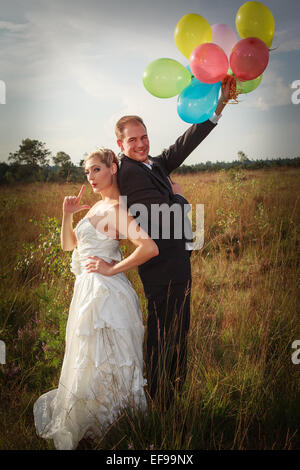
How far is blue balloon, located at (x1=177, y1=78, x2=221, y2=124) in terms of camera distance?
1956mm

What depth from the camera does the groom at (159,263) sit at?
182cm

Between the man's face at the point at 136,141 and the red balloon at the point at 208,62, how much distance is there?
44cm

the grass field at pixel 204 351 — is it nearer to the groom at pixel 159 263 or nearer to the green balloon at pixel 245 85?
the groom at pixel 159 263

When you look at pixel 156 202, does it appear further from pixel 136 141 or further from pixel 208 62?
pixel 208 62

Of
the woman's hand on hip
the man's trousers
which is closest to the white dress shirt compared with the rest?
the man's trousers

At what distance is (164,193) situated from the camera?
6.14ft

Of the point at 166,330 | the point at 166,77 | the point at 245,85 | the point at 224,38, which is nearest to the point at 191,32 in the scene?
the point at 224,38

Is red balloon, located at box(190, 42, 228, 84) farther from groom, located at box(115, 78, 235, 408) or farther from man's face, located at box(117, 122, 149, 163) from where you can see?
man's face, located at box(117, 122, 149, 163)

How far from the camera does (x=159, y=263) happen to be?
191 centimetres

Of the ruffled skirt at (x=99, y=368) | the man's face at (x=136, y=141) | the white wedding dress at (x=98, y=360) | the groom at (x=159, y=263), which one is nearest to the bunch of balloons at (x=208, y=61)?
the groom at (x=159, y=263)

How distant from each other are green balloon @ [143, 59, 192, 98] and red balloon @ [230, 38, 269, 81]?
29 centimetres

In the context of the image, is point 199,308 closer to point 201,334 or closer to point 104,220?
point 201,334
